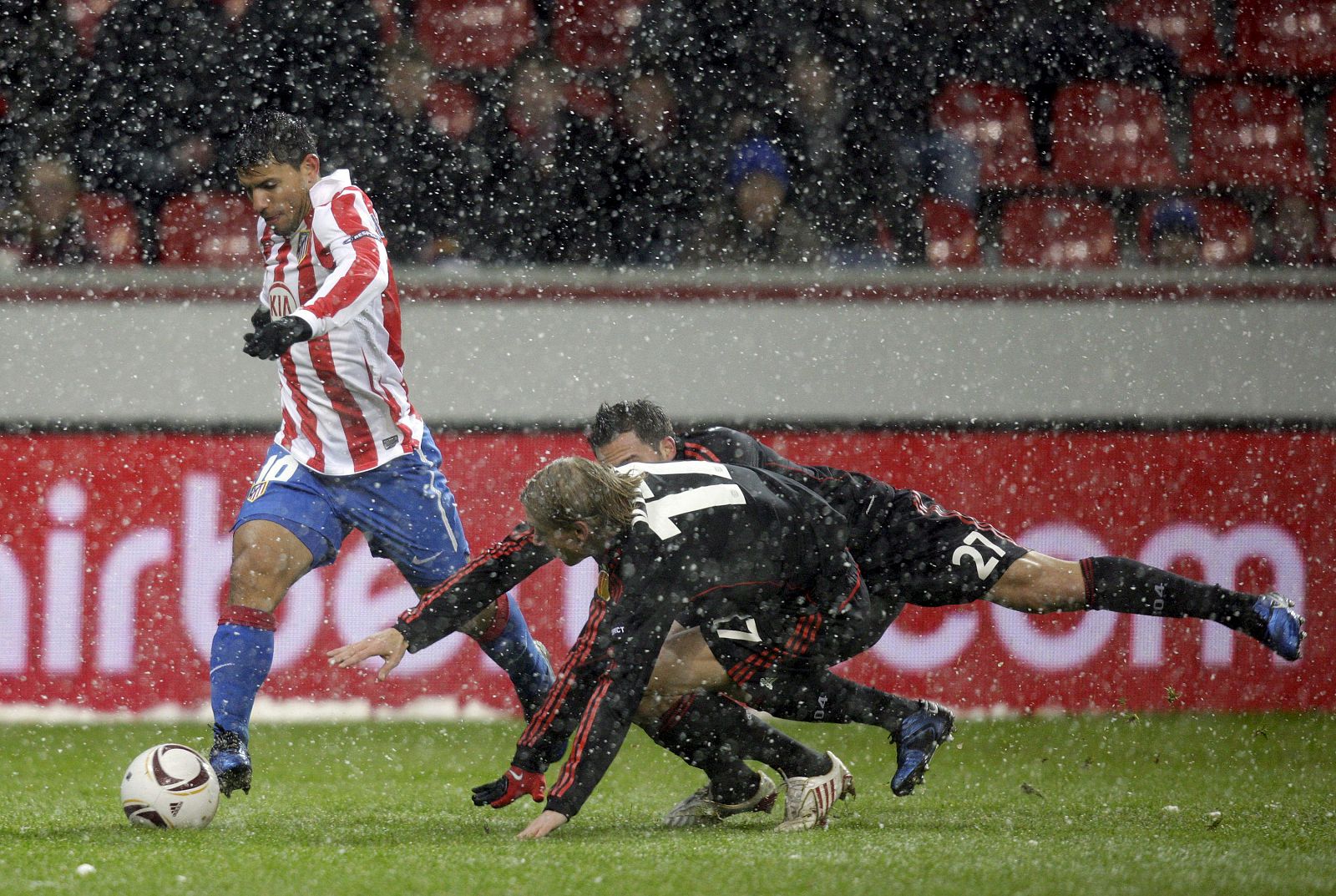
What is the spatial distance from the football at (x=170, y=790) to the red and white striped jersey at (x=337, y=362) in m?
0.82

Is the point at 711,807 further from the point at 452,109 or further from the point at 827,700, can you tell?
the point at 452,109

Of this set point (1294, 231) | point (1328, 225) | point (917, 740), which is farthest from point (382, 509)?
point (1328, 225)

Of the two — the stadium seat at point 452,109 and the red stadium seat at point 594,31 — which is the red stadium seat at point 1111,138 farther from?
the stadium seat at point 452,109

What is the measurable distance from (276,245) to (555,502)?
52.5 inches

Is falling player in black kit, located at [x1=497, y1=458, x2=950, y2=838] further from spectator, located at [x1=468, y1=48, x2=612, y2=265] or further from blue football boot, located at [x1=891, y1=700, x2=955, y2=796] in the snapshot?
spectator, located at [x1=468, y1=48, x2=612, y2=265]

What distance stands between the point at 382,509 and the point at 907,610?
2585mm

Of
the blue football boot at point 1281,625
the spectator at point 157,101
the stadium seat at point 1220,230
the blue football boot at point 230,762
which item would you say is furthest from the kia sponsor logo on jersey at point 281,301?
the stadium seat at point 1220,230

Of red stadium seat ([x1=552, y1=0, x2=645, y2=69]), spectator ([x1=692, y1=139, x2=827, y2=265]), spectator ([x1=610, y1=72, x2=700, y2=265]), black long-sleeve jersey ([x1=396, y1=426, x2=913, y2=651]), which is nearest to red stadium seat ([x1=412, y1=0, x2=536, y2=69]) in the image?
red stadium seat ([x1=552, y1=0, x2=645, y2=69])

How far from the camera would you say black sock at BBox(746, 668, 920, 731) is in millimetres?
4137

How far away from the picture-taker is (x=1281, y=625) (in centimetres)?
423

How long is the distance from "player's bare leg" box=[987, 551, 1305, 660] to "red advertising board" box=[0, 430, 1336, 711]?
71.0 inches

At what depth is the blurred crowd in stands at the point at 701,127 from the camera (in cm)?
734

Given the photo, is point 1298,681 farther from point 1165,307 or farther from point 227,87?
point 227,87

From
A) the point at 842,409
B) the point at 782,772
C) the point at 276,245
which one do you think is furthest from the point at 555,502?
the point at 842,409
